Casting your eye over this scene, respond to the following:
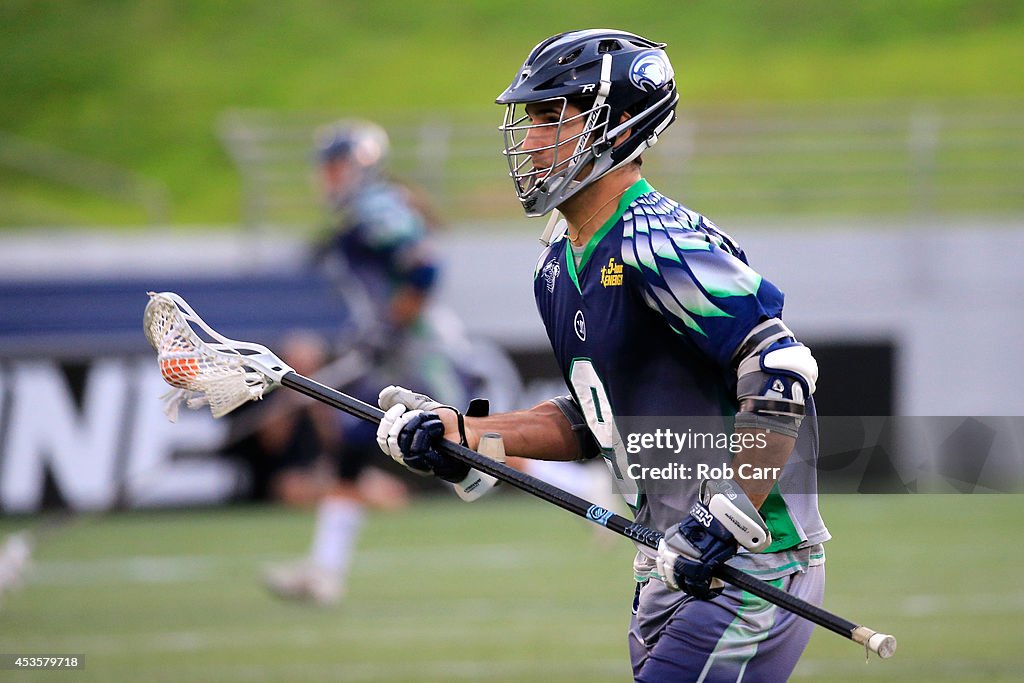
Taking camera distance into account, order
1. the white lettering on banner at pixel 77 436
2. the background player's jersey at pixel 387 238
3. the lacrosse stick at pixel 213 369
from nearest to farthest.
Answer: the lacrosse stick at pixel 213 369, the background player's jersey at pixel 387 238, the white lettering on banner at pixel 77 436

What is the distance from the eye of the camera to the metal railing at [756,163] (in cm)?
1445

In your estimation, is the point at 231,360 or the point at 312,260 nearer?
the point at 231,360

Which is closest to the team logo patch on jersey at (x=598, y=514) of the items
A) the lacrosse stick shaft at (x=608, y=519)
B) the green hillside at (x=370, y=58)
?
the lacrosse stick shaft at (x=608, y=519)

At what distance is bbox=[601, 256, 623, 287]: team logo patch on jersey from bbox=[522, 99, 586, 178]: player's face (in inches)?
11.9

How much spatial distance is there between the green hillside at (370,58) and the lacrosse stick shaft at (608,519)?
18.3m

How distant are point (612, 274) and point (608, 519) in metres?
0.63

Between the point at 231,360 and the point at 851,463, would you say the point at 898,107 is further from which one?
the point at 231,360

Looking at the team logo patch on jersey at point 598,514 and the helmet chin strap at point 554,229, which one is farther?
the helmet chin strap at point 554,229

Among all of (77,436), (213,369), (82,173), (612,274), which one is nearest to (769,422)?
(612,274)

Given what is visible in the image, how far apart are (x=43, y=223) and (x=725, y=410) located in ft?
47.4

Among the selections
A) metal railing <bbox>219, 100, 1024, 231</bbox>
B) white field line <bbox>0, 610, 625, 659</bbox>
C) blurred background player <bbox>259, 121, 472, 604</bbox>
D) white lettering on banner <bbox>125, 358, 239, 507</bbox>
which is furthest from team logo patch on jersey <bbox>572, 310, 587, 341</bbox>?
metal railing <bbox>219, 100, 1024, 231</bbox>

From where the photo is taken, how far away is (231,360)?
427 centimetres

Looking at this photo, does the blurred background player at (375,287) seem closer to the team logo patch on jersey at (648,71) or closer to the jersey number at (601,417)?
the jersey number at (601,417)

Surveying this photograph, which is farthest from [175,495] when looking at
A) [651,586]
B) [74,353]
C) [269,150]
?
[651,586]
